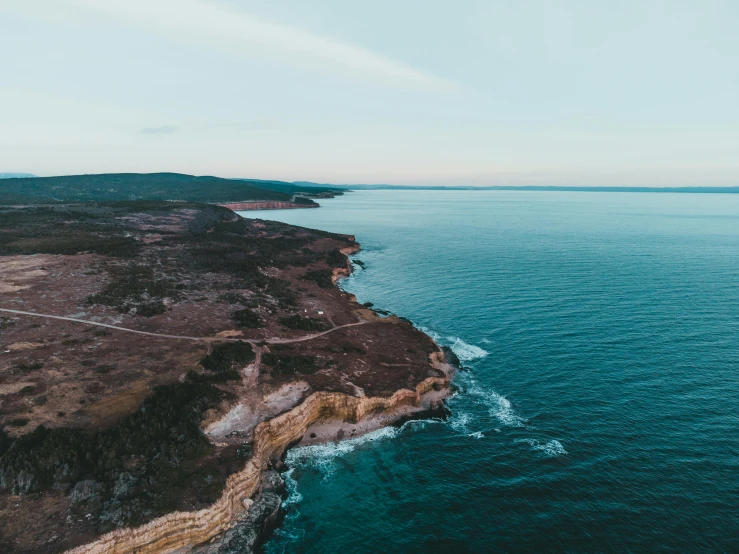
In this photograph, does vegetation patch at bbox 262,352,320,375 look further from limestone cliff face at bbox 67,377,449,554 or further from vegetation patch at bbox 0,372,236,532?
vegetation patch at bbox 0,372,236,532

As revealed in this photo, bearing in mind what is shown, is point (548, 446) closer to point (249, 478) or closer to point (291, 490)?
Result: point (291, 490)

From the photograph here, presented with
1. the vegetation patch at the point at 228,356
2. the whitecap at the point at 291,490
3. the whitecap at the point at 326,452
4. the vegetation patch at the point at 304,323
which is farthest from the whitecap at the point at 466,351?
the whitecap at the point at 291,490

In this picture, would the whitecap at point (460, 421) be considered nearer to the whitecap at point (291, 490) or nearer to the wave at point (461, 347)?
the wave at point (461, 347)

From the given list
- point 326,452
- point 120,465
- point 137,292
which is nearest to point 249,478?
point 326,452

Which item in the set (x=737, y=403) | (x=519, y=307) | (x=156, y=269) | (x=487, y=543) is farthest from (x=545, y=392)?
(x=156, y=269)

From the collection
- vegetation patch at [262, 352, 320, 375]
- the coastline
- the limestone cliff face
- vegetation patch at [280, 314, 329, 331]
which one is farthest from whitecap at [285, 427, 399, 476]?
vegetation patch at [280, 314, 329, 331]
